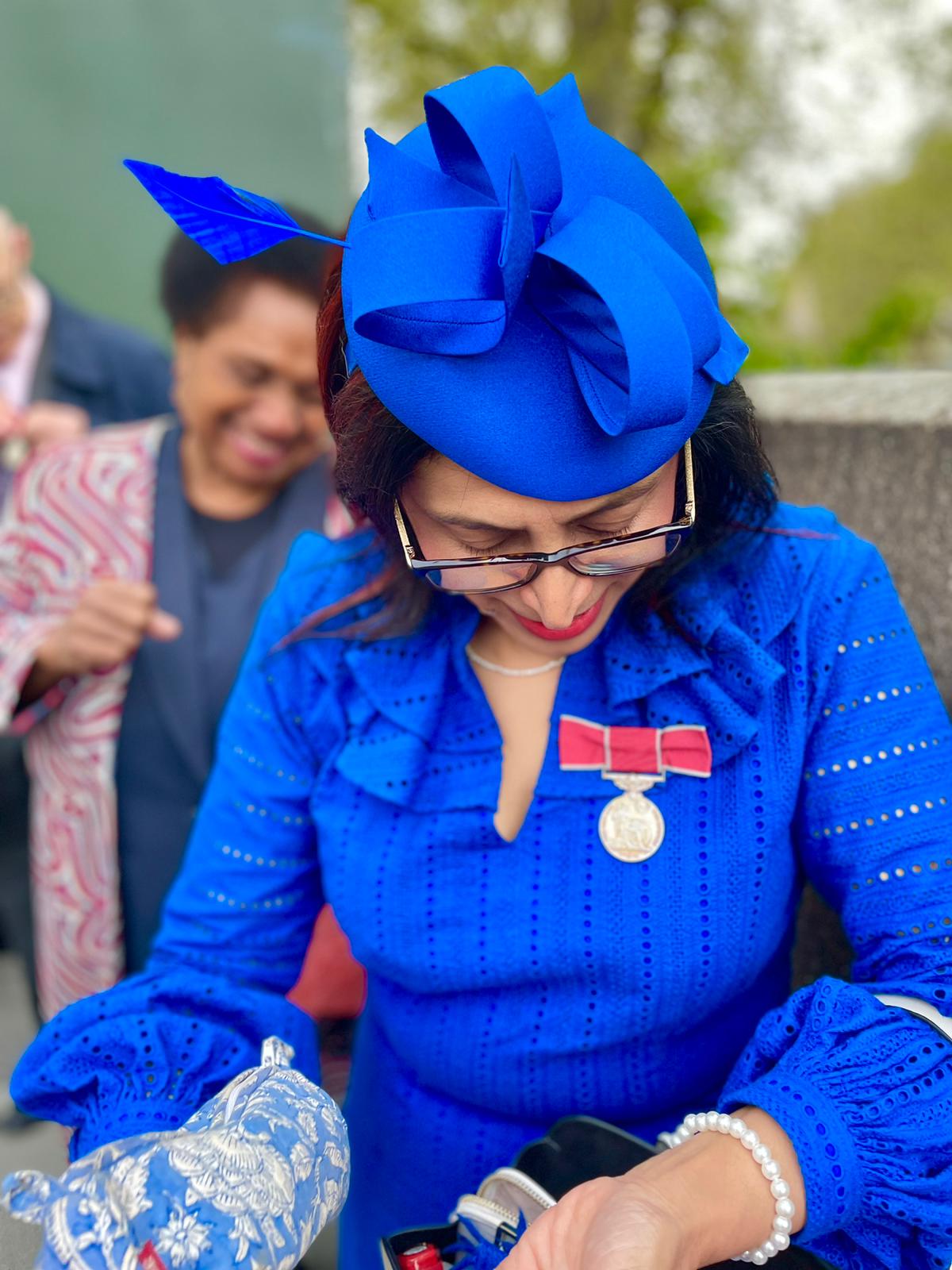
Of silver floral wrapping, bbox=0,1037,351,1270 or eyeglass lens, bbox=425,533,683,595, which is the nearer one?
silver floral wrapping, bbox=0,1037,351,1270

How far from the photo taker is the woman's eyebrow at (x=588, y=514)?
1.24 metres

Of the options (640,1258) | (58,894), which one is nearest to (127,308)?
(58,894)

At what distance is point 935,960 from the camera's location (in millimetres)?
1264

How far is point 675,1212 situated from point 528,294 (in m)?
0.87

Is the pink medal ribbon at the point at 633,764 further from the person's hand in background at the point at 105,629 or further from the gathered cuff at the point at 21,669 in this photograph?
the gathered cuff at the point at 21,669

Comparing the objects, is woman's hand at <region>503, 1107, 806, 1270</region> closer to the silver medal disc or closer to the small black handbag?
the small black handbag

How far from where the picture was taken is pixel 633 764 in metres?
1.43

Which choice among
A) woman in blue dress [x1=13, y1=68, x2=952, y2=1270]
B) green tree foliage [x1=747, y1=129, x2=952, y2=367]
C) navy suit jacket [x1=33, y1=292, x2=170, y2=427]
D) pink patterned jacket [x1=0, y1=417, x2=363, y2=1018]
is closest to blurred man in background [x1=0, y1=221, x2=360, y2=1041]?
pink patterned jacket [x1=0, y1=417, x2=363, y2=1018]

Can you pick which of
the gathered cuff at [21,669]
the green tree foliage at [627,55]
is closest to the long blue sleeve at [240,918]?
the gathered cuff at [21,669]

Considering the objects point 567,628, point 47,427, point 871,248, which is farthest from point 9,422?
point 871,248

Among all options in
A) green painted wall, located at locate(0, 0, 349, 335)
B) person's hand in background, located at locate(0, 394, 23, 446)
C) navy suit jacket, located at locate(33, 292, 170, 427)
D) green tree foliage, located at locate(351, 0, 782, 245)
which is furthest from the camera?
green tree foliage, located at locate(351, 0, 782, 245)

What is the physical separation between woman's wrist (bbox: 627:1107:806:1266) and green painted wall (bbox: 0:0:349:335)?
4.99 m

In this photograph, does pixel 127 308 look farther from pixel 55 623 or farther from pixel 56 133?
pixel 55 623

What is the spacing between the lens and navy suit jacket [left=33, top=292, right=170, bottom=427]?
12.1 feet
